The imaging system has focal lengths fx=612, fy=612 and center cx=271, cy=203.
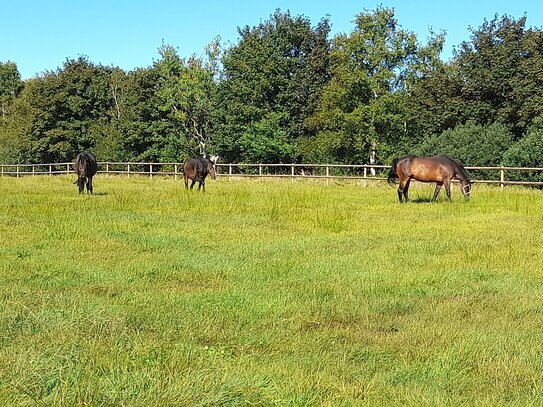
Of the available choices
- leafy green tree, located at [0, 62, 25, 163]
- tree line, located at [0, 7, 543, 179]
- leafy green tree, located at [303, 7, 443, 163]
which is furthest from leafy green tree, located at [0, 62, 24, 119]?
leafy green tree, located at [303, 7, 443, 163]

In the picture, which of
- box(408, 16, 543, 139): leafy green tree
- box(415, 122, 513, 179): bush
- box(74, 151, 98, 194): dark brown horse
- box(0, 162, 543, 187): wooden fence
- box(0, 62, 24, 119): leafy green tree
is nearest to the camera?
box(74, 151, 98, 194): dark brown horse

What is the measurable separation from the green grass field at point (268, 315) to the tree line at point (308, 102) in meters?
21.9

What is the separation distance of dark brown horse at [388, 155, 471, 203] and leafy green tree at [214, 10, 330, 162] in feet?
86.1

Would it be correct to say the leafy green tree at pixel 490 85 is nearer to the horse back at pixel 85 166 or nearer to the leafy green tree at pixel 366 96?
the leafy green tree at pixel 366 96

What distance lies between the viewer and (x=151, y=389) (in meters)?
3.49

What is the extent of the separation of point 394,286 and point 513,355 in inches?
93.3

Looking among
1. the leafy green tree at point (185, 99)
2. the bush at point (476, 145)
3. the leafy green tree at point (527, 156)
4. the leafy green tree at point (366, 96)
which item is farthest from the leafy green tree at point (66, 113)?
the leafy green tree at point (527, 156)

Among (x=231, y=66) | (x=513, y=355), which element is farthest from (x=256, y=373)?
(x=231, y=66)

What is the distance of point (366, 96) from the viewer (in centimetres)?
4144

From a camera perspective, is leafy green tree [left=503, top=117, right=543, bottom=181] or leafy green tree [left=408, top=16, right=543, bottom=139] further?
leafy green tree [left=408, top=16, right=543, bottom=139]

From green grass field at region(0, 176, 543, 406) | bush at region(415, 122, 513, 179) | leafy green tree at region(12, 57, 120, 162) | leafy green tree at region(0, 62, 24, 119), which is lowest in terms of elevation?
green grass field at region(0, 176, 543, 406)

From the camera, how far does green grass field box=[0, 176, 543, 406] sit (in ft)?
12.1

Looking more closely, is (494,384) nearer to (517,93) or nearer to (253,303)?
(253,303)

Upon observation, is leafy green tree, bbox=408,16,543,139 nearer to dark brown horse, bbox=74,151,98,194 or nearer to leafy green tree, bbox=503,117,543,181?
leafy green tree, bbox=503,117,543,181
